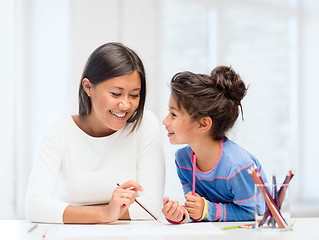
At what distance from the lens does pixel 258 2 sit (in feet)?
11.5

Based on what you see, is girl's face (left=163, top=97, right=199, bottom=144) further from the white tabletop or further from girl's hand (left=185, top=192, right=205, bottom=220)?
the white tabletop

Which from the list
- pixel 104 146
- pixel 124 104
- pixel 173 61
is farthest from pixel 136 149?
pixel 173 61

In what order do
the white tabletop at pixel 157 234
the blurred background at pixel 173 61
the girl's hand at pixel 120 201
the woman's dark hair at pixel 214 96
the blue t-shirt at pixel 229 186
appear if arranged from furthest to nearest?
the blurred background at pixel 173 61
the woman's dark hair at pixel 214 96
the blue t-shirt at pixel 229 186
the girl's hand at pixel 120 201
the white tabletop at pixel 157 234

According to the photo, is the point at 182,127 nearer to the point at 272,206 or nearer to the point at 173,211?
the point at 173,211

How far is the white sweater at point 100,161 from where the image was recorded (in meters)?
1.65

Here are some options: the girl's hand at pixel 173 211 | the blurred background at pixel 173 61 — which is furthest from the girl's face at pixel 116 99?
the blurred background at pixel 173 61

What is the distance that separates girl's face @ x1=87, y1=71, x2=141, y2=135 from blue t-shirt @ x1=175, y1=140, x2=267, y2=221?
0.33 metres

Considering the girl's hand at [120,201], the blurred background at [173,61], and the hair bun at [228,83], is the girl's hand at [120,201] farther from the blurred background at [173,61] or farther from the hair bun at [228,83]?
the blurred background at [173,61]

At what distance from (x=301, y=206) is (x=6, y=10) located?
2390 millimetres

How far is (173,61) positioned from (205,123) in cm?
166

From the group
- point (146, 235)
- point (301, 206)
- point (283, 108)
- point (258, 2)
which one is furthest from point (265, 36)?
point (146, 235)

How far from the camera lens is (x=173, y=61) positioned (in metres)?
3.25

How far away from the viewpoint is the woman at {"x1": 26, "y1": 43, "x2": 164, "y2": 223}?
1600mm

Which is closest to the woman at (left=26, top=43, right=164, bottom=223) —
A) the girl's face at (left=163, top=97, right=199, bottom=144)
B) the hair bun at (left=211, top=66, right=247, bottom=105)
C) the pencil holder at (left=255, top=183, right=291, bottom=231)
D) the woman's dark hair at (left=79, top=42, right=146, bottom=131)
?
the woman's dark hair at (left=79, top=42, right=146, bottom=131)
